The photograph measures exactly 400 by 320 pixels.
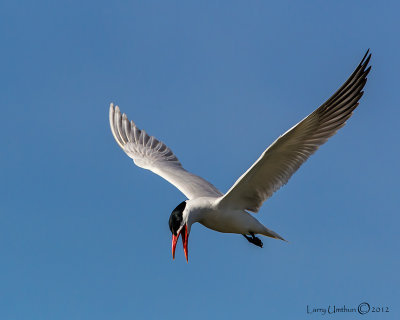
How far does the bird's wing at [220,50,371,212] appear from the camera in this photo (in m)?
10.2

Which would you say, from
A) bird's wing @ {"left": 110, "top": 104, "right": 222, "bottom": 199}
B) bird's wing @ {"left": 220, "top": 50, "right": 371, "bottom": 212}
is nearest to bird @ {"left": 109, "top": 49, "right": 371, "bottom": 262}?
bird's wing @ {"left": 220, "top": 50, "right": 371, "bottom": 212}

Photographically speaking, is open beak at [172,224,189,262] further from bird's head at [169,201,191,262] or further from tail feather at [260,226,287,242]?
tail feather at [260,226,287,242]

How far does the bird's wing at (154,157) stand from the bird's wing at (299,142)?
55.2 inches

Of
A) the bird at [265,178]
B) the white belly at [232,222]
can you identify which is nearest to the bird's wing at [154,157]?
the bird at [265,178]

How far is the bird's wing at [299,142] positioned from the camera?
10.2 metres

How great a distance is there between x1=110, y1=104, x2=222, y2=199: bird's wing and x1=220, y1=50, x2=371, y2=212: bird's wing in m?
1.40

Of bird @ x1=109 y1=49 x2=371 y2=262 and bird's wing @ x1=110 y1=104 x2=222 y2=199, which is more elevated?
bird's wing @ x1=110 y1=104 x2=222 y2=199

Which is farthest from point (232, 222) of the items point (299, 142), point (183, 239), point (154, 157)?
point (154, 157)

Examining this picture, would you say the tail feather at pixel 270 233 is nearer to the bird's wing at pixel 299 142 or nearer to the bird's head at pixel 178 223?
the bird's wing at pixel 299 142

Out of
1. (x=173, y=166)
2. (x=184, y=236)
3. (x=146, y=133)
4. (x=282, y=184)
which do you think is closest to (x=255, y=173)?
(x=282, y=184)

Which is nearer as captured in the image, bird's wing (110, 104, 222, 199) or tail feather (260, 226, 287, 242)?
tail feather (260, 226, 287, 242)

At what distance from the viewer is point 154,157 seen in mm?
14367

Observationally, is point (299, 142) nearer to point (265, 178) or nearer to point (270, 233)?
point (265, 178)

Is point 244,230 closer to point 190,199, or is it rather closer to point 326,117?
point 190,199
